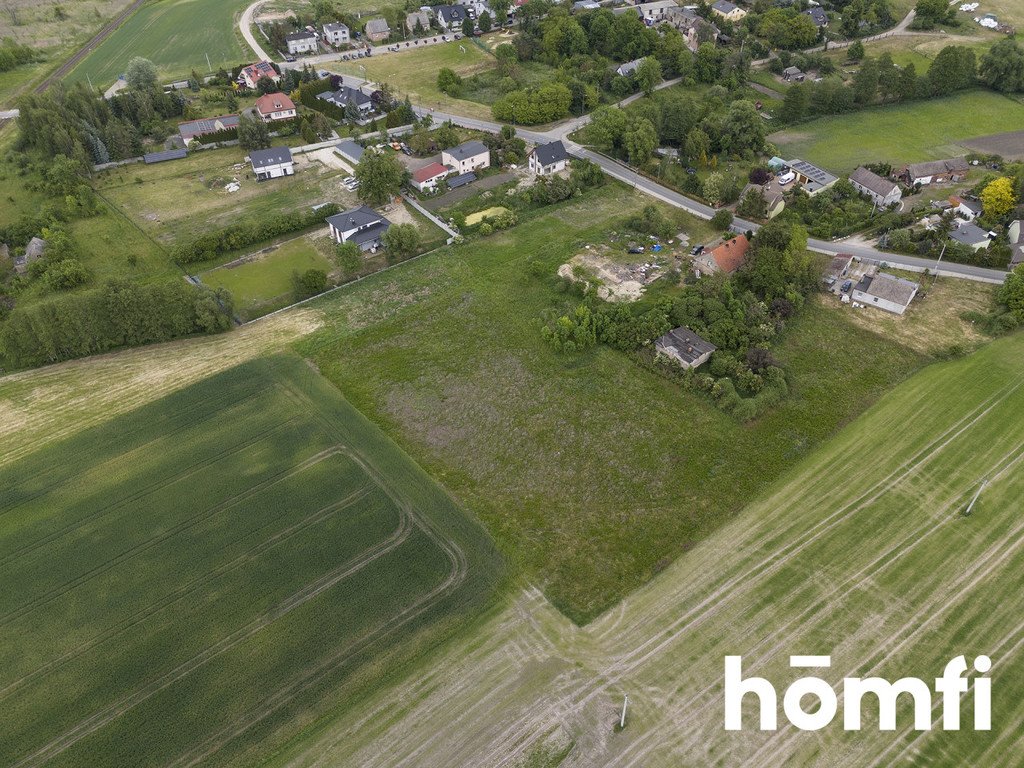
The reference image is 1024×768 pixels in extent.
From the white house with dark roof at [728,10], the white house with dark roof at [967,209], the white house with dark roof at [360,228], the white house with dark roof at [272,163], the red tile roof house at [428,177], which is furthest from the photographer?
the white house with dark roof at [728,10]

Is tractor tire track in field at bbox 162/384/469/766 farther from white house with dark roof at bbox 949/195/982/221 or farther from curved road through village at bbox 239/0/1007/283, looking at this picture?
white house with dark roof at bbox 949/195/982/221

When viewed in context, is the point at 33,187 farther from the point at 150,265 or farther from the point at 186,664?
the point at 186,664

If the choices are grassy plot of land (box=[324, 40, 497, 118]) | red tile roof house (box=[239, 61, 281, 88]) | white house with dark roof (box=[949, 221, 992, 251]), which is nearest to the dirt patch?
white house with dark roof (box=[949, 221, 992, 251])

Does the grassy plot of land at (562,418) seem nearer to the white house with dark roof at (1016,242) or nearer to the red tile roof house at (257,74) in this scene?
the white house with dark roof at (1016,242)

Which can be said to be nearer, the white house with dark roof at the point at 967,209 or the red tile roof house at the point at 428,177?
the white house with dark roof at the point at 967,209

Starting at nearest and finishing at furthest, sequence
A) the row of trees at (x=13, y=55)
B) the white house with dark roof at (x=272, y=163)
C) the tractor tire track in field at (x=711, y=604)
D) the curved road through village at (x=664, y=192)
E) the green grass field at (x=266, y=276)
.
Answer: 1. the tractor tire track in field at (x=711, y=604)
2. the green grass field at (x=266, y=276)
3. the curved road through village at (x=664, y=192)
4. the white house with dark roof at (x=272, y=163)
5. the row of trees at (x=13, y=55)

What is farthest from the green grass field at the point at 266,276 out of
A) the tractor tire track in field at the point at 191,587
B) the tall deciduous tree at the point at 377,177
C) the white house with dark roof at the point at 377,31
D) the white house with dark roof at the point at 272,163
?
the white house with dark roof at the point at 377,31

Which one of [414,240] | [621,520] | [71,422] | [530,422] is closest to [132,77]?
[414,240]
